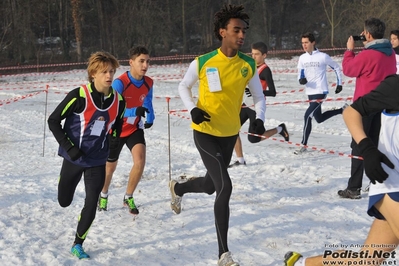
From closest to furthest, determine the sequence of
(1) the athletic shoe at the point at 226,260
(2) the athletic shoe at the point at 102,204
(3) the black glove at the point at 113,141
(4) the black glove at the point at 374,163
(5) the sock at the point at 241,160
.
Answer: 1. (4) the black glove at the point at 374,163
2. (1) the athletic shoe at the point at 226,260
3. (3) the black glove at the point at 113,141
4. (2) the athletic shoe at the point at 102,204
5. (5) the sock at the point at 241,160

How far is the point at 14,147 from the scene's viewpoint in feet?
35.4

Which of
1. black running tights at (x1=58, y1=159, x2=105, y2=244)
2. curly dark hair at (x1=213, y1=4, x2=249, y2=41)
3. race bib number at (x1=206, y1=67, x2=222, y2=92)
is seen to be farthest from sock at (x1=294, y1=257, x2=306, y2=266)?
curly dark hair at (x1=213, y1=4, x2=249, y2=41)

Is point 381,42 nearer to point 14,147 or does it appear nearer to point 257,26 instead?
point 14,147

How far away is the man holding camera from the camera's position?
20.1 ft

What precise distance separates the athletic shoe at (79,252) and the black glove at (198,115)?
1.50m

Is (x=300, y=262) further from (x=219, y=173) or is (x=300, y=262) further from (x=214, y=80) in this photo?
(x=214, y=80)

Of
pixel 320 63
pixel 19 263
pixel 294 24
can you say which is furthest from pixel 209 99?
pixel 294 24

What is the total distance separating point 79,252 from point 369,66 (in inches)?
148

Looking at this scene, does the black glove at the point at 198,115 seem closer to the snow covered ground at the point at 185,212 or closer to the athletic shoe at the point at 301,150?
the snow covered ground at the point at 185,212

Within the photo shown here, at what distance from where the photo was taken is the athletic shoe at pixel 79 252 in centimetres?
491

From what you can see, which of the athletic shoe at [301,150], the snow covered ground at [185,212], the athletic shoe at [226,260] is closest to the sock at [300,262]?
the athletic shoe at [226,260]

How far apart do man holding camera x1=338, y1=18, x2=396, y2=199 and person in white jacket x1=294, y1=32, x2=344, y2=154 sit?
110 inches

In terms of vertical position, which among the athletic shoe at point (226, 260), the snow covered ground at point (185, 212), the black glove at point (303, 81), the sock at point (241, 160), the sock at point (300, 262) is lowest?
the snow covered ground at point (185, 212)

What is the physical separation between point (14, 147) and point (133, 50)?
5295 millimetres
